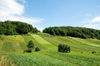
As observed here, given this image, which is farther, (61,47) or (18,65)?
(61,47)

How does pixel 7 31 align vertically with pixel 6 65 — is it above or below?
above

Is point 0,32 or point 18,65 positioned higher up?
point 0,32

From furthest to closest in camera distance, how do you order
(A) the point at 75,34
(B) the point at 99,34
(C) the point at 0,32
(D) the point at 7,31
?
(B) the point at 99,34 < (A) the point at 75,34 < (D) the point at 7,31 < (C) the point at 0,32

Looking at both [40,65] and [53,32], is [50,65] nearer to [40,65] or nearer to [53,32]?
[40,65]

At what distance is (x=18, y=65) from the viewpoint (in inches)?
642

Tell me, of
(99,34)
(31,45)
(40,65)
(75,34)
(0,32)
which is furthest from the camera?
(99,34)

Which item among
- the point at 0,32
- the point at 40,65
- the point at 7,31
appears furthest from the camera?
the point at 7,31

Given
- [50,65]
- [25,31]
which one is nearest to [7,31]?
[25,31]

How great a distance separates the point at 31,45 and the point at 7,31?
54.6m

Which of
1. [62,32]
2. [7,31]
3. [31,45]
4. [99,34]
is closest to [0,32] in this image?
[7,31]

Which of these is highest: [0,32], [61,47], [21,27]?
[21,27]

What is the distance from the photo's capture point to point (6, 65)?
16328 mm

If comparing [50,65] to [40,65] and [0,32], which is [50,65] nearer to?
[40,65]

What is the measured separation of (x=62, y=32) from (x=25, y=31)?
6352 centimetres
